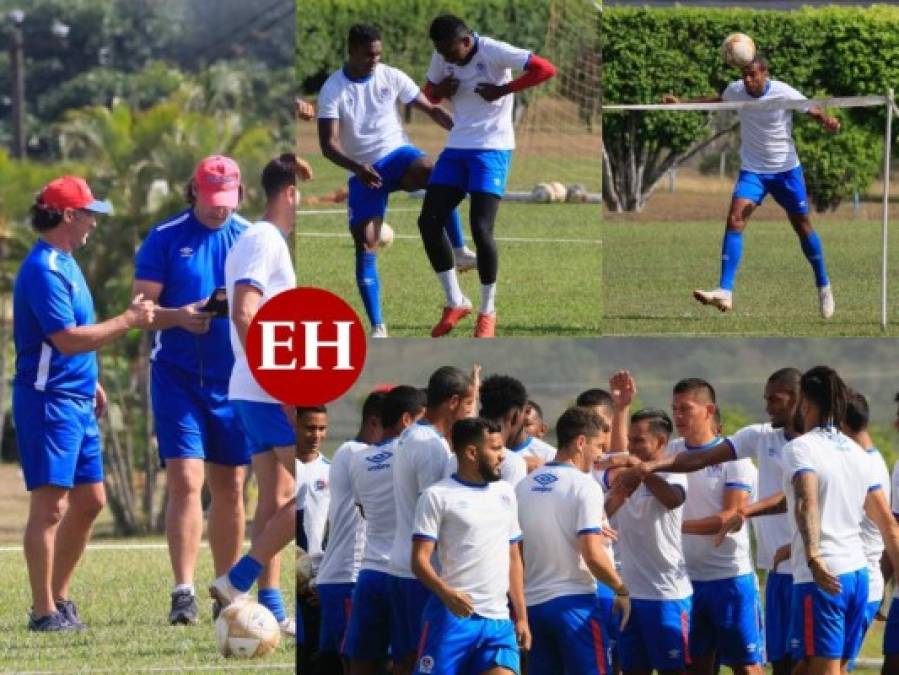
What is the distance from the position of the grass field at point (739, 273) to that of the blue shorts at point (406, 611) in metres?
1.36

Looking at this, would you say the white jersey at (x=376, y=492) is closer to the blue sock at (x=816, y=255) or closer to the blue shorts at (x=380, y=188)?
the blue shorts at (x=380, y=188)

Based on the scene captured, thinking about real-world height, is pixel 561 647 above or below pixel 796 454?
below

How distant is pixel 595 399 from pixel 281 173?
1.67 m

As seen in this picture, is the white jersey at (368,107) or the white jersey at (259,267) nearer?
the white jersey at (259,267)

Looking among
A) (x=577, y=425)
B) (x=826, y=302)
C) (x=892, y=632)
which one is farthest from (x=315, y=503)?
(x=892, y=632)

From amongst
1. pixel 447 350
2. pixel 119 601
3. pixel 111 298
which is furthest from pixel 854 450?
pixel 111 298

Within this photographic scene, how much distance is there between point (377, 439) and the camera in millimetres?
9352

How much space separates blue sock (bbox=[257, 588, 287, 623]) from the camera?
31.0 ft

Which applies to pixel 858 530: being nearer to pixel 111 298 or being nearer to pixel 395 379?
pixel 395 379

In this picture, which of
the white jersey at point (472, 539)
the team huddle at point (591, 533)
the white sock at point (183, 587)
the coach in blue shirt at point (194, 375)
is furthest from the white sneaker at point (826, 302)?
the white sock at point (183, 587)

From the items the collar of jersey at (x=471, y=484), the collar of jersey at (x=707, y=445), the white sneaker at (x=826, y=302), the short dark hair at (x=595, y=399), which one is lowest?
the collar of jersey at (x=471, y=484)

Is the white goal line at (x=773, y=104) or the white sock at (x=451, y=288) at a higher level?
the white goal line at (x=773, y=104)

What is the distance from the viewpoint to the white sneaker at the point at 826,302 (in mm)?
9656

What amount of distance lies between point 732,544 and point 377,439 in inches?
63.9
